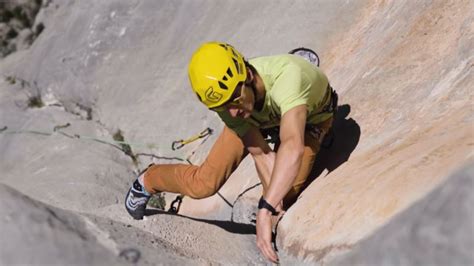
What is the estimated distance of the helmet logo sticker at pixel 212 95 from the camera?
4532 millimetres

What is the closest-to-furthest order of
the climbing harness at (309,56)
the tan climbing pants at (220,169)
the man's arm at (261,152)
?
the man's arm at (261,152) → the tan climbing pants at (220,169) → the climbing harness at (309,56)

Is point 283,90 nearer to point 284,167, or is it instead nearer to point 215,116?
point 284,167

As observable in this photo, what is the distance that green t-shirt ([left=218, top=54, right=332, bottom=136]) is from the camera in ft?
15.2

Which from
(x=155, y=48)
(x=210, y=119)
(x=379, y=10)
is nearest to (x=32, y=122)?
(x=155, y=48)

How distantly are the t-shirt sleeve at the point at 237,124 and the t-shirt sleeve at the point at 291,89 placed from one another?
0.39 metres

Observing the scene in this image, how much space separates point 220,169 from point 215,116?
113 inches

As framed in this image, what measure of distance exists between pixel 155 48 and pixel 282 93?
5.64 metres

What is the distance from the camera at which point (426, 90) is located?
5426mm

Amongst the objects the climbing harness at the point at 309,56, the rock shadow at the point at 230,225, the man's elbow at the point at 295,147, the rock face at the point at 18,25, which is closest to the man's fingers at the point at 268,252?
the man's elbow at the point at 295,147

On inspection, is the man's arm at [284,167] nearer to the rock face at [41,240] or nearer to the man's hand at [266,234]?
the man's hand at [266,234]

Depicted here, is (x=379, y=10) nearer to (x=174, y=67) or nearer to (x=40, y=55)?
(x=174, y=67)

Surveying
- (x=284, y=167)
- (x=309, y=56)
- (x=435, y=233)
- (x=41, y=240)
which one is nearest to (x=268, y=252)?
(x=284, y=167)

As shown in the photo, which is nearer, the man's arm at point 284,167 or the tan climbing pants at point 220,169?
the man's arm at point 284,167

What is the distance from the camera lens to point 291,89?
4.64m
